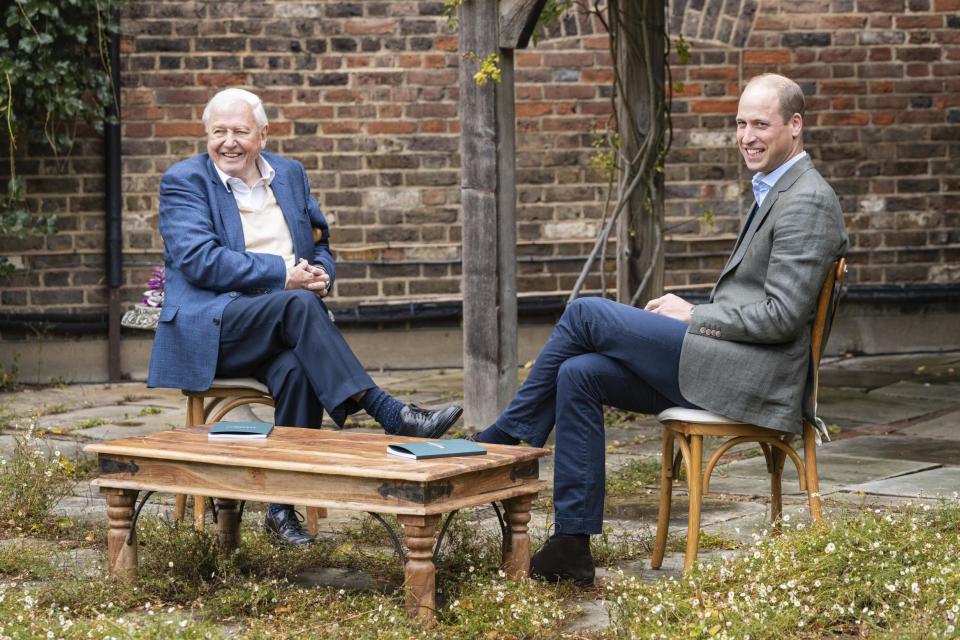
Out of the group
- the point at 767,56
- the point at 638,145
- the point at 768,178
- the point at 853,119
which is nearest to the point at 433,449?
the point at 768,178

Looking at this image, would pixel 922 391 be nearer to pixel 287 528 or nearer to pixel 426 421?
pixel 426 421

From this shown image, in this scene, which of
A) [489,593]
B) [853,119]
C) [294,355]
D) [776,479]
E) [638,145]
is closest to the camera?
[489,593]

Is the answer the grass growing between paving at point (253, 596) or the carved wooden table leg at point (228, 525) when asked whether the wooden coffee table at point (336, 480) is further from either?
the carved wooden table leg at point (228, 525)

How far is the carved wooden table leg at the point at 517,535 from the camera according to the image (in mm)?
3639

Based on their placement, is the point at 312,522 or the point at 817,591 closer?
the point at 817,591

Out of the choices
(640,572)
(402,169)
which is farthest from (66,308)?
(640,572)

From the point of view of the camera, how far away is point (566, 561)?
3.70m

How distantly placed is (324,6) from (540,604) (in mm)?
5927

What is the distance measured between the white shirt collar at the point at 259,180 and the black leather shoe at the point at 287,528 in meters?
1.15

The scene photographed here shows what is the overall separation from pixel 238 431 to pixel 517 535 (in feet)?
2.71

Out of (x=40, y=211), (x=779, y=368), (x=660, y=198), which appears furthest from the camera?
(x=40, y=211)

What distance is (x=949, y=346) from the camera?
30.7 ft

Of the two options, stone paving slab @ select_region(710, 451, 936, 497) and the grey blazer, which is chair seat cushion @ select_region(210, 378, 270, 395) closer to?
the grey blazer

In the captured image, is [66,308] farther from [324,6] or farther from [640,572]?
[640,572]
